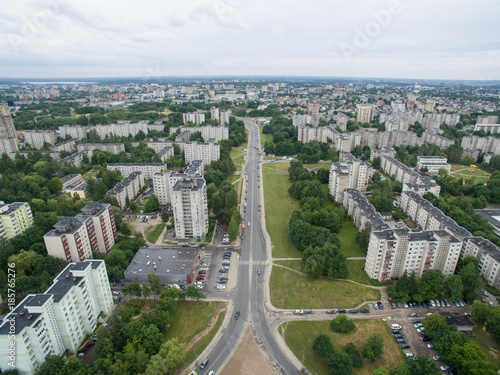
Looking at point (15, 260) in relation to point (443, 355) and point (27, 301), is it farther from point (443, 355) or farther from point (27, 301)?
point (443, 355)

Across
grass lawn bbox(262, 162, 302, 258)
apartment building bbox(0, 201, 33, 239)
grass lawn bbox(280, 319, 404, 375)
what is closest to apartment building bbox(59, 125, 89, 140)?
apartment building bbox(0, 201, 33, 239)

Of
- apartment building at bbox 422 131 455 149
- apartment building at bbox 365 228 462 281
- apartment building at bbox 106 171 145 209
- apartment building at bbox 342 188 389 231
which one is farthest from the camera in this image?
apartment building at bbox 422 131 455 149

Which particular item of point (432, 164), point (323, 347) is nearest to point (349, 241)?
point (323, 347)

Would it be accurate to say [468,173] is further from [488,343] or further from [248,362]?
[248,362]

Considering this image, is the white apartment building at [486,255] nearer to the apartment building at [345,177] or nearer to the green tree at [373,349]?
the green tree at [373,349]

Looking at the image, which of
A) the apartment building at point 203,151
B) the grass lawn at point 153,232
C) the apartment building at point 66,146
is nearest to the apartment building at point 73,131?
the apartment building at point 66,146

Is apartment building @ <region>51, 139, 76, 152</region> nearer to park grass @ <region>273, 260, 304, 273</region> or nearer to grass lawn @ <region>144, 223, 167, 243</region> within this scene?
grass lawn @ <region>144, 223, 167, 243</region>
